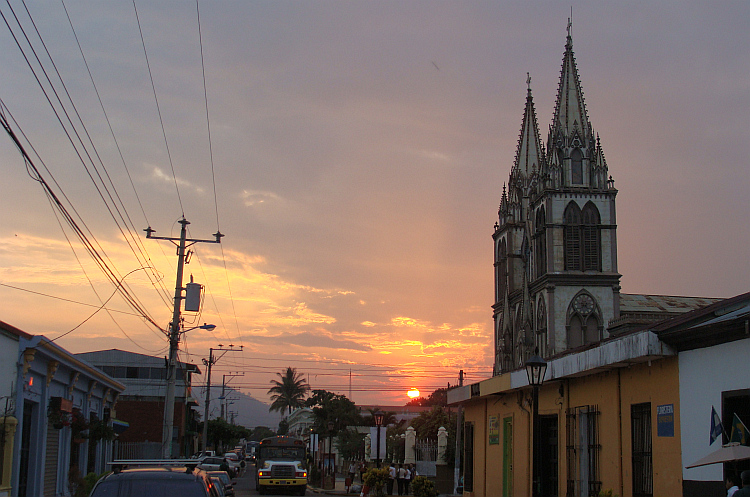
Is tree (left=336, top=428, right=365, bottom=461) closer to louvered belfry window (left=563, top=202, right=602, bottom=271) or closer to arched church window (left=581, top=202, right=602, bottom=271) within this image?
louvered belfry window (left=563, top=202, right=602, bottom=271)

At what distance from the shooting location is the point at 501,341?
72.9m

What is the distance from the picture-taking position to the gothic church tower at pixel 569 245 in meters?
60.2

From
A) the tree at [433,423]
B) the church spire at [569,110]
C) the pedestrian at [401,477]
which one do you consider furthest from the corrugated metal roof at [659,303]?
the pedestrian at [401,477]

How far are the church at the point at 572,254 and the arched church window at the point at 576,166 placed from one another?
0.08 m

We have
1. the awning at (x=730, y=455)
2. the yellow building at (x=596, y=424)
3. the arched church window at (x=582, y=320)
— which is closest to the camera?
the awning at (x=730, y=455)

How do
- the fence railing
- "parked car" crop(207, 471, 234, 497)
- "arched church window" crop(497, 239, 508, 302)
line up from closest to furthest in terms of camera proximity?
"parked car" crop(207, 471, 234, 497) < the fence railing < "arched church window" crop(497, 239, 508, 302)

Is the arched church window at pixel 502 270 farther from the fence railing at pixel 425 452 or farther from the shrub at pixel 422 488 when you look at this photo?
the shrub at pixel 422 488

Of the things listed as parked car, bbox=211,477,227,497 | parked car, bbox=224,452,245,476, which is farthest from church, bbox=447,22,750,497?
parked car, bbox=224,452,245,476

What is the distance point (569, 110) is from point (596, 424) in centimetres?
5161

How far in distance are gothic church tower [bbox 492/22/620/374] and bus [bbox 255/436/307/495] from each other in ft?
90.2

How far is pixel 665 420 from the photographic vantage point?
47.0 ft

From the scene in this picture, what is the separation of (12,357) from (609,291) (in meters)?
49.4

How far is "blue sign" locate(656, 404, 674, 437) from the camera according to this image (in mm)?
14110

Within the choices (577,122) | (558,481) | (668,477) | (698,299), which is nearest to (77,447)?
(558,481)
